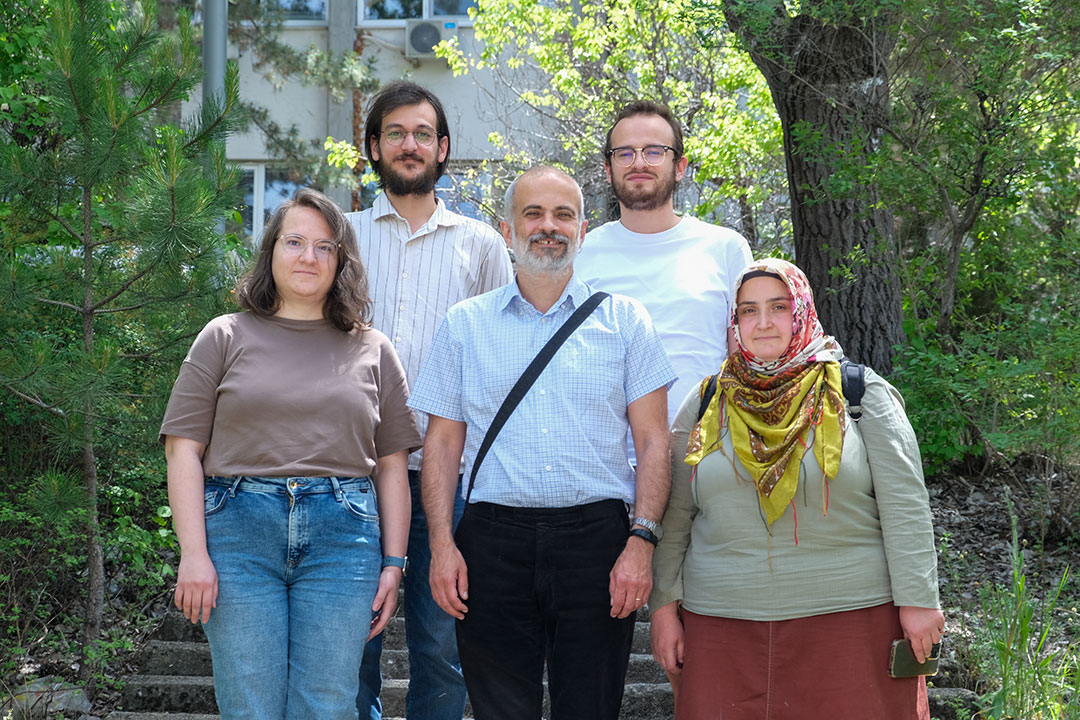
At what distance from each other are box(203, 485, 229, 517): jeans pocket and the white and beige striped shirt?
0.82 metres

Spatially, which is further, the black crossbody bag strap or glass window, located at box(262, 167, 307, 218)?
glass window, located at box(262, 167, 307, 218)

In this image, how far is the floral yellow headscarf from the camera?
2.89 m

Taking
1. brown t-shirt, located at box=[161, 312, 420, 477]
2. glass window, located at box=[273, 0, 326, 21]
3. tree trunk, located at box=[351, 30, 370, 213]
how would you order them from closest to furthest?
brown t-shirt, located at box=[161, 312, 420, 477]
tree trunk, located at box=[351, 30, 370, 213]
glass window, located at box=[273, 0, 326, 21]

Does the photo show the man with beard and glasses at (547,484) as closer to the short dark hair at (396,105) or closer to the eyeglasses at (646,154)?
the eyeglasses at (646,154)

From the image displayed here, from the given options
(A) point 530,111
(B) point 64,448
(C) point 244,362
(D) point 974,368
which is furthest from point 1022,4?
(A) point 530,111

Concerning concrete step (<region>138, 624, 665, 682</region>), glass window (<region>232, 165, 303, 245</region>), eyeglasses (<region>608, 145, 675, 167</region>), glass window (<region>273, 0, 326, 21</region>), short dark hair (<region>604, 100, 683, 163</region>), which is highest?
glass window (<region>273, 0, 326, 21</region>)

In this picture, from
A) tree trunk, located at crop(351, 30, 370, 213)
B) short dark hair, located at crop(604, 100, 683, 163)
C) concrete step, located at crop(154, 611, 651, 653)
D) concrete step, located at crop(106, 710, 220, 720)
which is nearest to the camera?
short dark hair, located at crop(604, 100, 683, 163)

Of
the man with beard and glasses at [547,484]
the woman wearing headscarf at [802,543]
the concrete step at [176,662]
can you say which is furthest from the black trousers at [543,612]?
the concrete step at [176,662]

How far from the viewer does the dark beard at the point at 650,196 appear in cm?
372

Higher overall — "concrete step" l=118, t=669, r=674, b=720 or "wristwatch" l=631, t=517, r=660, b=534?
"wristwatch" l=631, t=517, r=660, b=534

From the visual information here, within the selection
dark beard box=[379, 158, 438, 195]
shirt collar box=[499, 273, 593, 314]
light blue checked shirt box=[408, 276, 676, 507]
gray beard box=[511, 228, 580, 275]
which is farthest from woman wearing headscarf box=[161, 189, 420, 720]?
dark beard box=[379, 158, 438, 195]

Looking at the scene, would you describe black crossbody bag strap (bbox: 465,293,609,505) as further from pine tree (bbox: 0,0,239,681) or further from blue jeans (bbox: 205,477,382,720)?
pine tree (bbox: 0,0,239,681)

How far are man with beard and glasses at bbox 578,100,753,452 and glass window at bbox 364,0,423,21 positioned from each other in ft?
38.2

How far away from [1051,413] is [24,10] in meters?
6.64
